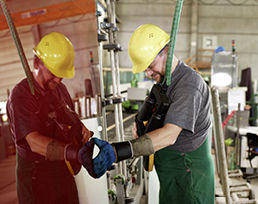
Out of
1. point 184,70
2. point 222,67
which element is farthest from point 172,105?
point 222,67

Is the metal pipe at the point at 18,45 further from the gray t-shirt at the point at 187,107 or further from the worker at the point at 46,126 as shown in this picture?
the gray t-shirt at the point at 187,107

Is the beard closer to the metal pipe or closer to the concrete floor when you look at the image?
the metal pipe

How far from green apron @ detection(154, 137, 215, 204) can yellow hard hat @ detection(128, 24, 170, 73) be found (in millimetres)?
565

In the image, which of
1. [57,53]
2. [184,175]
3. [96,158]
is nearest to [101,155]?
[96,158]

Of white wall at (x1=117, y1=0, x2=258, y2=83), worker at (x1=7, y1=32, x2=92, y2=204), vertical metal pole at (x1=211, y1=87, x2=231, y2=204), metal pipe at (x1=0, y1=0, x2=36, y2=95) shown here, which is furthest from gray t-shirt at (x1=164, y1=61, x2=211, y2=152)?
white wall at (x1=117, y1=0, x2=258, y2=83)

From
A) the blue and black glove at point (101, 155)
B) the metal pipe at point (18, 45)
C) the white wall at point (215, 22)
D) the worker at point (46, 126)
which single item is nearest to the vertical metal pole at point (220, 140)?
the blue and black glove at point (101, 155)

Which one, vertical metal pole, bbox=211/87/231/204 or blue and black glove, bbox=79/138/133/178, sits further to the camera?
vertical metal pole, bbox=211/87/231/204

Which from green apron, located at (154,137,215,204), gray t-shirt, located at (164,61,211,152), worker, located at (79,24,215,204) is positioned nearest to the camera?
worker, located at (79,24,215,204)

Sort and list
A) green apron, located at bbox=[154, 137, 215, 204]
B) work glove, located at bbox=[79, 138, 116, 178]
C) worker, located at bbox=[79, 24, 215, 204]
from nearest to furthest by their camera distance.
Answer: work glove, located at bbox=[79, 138, 116, 178] < worker, located at bbox=[79, 24, 215, 204] < green apron, located at bbox=[154, 137, 215, 204]

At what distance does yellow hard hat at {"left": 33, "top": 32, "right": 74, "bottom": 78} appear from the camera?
1.53 ft

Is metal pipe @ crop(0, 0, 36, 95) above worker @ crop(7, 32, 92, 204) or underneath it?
above

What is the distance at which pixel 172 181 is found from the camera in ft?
3.89

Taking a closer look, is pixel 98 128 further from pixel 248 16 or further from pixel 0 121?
pixel 248 16

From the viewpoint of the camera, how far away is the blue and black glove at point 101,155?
23.1 inches
